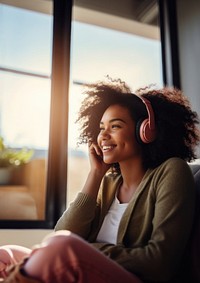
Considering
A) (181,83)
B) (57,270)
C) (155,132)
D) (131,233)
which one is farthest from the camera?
(181,83)

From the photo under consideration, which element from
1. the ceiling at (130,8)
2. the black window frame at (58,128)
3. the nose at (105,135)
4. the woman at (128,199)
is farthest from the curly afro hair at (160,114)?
the ceiling at (130,8)

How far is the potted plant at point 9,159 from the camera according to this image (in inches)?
78.2

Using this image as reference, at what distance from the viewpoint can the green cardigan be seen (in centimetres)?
95

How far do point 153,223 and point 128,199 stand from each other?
0.29m

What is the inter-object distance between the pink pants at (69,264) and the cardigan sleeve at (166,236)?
114 millimetres

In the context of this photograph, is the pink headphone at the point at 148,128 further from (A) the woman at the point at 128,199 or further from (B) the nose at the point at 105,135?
(B) the nose at the point at 105,135

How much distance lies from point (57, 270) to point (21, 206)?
1.29 metres

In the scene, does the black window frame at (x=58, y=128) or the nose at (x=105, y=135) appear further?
the black window frame at (x=58, y=128)

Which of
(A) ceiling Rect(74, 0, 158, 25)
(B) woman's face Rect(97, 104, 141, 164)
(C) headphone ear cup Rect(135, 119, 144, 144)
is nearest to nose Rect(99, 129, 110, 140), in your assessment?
(B) woman's face Rect(97, 104, 141, 164)

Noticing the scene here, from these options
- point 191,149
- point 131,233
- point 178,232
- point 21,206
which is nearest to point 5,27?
point 21,206

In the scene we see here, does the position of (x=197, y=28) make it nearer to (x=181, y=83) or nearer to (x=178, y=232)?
(x=181, y=83)

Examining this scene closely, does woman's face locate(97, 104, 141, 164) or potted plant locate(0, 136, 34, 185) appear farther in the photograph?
potted plant locate(0, 136, 34, 185)

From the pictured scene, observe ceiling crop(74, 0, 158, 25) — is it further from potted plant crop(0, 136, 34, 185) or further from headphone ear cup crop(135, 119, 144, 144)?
headphone ear cup crop(135, 119, 144, 144)

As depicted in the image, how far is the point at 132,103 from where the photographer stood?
1.35 m
